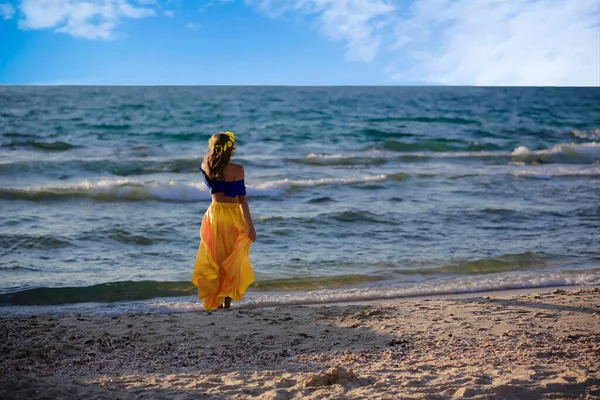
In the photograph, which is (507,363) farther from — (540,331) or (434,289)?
(434,289)

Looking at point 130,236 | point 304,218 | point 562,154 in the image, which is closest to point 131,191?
point 130,236

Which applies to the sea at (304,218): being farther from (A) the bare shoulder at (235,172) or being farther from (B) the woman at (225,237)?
(A) the bare shoulder at (235,172)

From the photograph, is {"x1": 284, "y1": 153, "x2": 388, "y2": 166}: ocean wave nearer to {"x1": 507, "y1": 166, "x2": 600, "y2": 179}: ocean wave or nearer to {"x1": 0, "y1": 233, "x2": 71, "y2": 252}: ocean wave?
{"x1": 507, "y1": 166, "x2": 600, "y2": 179}: ocean wave

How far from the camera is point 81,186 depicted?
13016 mm

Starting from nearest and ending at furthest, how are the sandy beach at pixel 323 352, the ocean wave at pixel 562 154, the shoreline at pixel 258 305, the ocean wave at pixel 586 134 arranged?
the sandy beach at pixel 323 352, the shoreline at pixel 258 305, the ocean wave at pixel 562 154, the ocean wave at pixel 586 134

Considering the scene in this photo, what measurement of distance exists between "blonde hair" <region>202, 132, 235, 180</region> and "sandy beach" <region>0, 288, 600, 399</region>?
1.26m

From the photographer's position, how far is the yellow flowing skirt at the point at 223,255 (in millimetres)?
5602

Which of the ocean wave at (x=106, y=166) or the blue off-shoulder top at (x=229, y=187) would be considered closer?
the blue off-shoulder top at (x=229, y=187)

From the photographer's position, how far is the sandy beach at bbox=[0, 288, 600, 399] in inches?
137

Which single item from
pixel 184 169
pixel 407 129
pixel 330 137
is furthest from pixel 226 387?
pixel 407 129

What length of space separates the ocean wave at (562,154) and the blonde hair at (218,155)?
16.5 metres

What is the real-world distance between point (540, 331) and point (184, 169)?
13644mm

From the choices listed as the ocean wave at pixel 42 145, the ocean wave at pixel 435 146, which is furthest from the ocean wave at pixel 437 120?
the ocean wave at pixel 42 145

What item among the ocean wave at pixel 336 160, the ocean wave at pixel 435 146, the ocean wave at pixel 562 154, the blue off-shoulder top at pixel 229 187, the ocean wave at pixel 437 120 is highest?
the ocean wave at pixel 437 120
